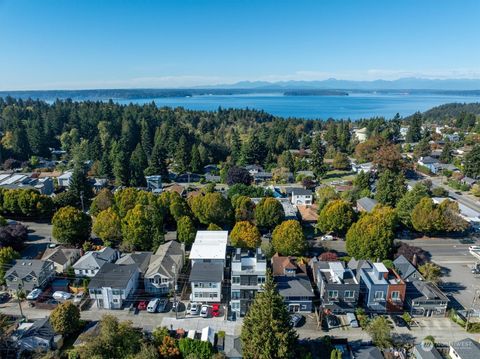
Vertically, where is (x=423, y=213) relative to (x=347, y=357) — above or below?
above

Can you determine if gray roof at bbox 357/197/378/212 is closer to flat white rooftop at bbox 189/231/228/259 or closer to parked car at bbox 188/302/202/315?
flat white rooftop at bbox 189/231/228/259

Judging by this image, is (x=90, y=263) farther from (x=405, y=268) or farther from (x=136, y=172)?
(x=136, y=172)

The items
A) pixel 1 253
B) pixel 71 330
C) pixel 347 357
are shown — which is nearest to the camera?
pixel 347 357

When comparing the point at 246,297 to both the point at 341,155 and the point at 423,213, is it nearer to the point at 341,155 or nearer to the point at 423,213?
the point at 423,213

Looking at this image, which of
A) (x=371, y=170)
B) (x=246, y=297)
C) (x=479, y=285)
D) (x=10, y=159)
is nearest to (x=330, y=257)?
(x=246, y=297)

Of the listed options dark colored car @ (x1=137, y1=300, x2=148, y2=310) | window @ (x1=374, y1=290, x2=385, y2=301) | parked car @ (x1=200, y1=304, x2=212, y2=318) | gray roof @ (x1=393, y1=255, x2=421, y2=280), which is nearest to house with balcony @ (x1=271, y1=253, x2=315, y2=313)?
window @ (x1=374, y1=290, x2=385, y2=301)

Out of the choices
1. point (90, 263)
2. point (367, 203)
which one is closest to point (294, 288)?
point (90, 263)

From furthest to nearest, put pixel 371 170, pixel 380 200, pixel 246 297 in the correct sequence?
1. pixel 371 170
2. pixel 380 200
3. pixel 246 297
